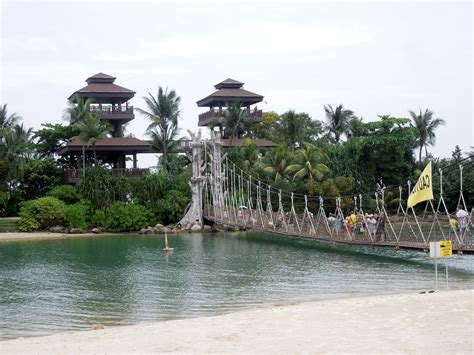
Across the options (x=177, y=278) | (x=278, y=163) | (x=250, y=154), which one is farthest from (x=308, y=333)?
(x=250, y=154)

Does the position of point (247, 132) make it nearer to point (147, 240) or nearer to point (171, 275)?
point (147, 240)

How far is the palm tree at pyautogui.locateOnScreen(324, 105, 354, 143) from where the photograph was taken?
49.7m

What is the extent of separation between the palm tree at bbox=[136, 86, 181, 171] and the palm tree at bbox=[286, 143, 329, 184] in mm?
7049

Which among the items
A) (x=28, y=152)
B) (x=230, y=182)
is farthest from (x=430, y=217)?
(x=28, y=152)

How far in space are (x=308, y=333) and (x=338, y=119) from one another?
40350mm

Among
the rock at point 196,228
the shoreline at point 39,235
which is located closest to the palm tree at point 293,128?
the rock at point 196,228

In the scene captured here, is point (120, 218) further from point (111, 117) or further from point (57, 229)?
point (111, 117)

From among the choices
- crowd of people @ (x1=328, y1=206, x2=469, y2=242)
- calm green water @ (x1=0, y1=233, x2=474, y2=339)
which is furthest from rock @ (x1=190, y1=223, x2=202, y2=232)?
crowd of people @ (x1=328, y1=206, x2=469, y2=242)

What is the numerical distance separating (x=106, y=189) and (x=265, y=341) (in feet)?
97.0

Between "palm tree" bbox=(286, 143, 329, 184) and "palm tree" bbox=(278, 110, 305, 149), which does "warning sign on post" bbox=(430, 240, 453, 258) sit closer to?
"palm tree" bbox=(286, 143, 329, 184)

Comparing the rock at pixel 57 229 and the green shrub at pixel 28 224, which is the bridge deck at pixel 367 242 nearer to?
the rock at pixel 57 229

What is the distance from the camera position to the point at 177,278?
788 inches

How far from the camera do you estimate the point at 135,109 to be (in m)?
43.4

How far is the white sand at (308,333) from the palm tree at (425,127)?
33398 mm
